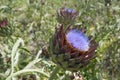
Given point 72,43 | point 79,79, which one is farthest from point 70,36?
point 79,79

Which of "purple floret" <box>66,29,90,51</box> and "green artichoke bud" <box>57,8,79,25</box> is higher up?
"purple floret" <box>66,29,90,51</box>

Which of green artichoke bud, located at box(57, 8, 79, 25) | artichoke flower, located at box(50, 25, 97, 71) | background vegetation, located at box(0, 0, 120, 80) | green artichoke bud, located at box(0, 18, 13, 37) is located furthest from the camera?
green artichoke bud, located at box(57, 8, 79, 25)

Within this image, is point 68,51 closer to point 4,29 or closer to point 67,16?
point 4,29

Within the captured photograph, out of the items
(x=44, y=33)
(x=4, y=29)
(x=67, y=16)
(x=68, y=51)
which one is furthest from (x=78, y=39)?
(x=44, y=33)

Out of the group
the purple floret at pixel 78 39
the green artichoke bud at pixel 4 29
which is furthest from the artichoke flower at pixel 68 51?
the green artichoke bud at pixel 4 29

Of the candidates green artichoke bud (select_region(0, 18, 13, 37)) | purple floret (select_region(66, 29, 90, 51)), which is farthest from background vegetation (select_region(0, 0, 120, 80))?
purple floret (select_region(66, 29, 90, 51))

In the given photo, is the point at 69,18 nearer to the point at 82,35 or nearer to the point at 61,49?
the point at 82,35

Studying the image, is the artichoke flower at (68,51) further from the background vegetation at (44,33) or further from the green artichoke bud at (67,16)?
the green artichoke bud at (67,16)

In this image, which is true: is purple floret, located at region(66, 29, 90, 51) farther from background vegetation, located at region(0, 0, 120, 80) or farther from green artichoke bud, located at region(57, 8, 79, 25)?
green artichoke bud, located at region(57, 8, 79, 25)
